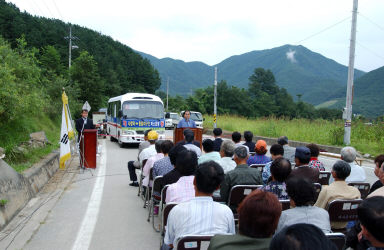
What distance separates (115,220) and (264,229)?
14.6 ft

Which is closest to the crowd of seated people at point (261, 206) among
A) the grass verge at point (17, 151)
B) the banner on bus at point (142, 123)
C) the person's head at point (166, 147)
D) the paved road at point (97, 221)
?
the person's head at point (166, 147)

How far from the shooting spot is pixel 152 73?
332ft

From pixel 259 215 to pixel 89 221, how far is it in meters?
4.56

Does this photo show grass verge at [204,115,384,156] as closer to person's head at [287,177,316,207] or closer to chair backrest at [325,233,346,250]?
person's head at [287,177,316,207]

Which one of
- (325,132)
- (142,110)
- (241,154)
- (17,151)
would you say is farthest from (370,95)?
(241,154)

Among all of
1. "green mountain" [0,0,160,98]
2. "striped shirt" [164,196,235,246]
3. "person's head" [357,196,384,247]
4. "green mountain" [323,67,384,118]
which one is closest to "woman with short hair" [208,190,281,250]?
"person's head" [357,196,384,247]

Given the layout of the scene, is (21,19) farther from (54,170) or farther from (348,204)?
(348,204)

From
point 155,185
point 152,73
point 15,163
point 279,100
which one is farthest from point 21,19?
point 155,185

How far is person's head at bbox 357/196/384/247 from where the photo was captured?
7.41 ft

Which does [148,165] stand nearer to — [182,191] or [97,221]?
[97,221]

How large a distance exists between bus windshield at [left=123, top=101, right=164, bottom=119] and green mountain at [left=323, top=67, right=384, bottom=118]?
103 m

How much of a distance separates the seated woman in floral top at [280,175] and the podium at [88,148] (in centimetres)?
754

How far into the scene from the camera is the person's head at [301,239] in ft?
5.49

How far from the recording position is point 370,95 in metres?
124
